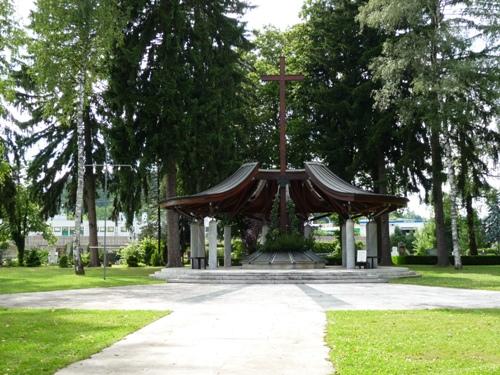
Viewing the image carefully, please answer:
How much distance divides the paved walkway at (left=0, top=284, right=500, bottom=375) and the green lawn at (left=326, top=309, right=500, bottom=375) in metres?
0.31

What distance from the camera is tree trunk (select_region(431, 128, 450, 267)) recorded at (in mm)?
30062

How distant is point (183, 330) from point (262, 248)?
1661 cm

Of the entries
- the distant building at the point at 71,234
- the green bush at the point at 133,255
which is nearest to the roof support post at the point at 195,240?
the green bush at the point at 133,255

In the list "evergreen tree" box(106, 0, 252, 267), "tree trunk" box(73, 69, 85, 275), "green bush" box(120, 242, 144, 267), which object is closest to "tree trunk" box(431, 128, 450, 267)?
"evergreen tree" box(106, 0, 252, 267)

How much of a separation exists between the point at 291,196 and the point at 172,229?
20.0 feet

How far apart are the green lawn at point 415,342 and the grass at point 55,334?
3.02 meters

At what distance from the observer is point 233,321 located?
998cm

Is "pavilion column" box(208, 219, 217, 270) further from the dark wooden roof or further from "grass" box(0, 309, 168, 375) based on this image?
"grass" box(0, 309, 168, 375)

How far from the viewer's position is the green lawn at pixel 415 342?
6.16m

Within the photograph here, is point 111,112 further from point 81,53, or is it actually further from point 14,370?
point 14,370

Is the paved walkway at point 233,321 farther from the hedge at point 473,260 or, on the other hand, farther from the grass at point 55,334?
the hedge at point 473,260

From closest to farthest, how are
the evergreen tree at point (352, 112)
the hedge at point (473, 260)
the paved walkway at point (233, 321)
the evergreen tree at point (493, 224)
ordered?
1. the paved walkway at point (233, 321)
2. the evergreen tree at point (352, 112)
3. the hedge at point (473, 260)
4. the evergreen tree at point (493, 224)

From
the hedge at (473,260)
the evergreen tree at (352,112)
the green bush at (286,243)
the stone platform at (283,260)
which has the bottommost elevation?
the hedge at (473,260)

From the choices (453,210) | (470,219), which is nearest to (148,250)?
(470,219)
